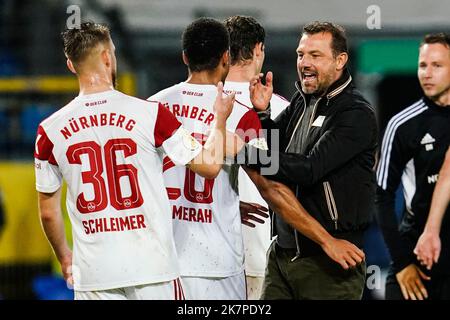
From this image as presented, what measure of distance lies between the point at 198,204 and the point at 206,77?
2.32 feet

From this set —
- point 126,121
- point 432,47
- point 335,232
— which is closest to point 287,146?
point 335,232

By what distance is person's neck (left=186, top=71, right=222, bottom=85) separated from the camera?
5.55 meters

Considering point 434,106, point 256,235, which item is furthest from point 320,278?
point 434,106

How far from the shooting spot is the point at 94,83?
5.20m

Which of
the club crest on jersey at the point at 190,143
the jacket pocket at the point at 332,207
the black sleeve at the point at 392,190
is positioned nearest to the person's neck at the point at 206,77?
the club crest on jersey at the point at 190,143

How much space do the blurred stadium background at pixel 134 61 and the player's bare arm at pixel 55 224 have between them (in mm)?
4777

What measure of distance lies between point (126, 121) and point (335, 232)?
1.23 metres

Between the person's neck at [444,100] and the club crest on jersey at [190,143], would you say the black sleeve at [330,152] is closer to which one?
the club crest on jersey at [190,143]

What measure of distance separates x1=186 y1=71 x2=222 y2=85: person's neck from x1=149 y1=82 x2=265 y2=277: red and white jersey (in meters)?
0.03

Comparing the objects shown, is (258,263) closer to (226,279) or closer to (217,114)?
(226,279)

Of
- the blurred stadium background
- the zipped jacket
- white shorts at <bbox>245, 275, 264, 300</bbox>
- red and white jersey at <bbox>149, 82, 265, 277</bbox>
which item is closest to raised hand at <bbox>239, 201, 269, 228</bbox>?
white shorts at <bbox>245, 275, 264, 300</bbox>

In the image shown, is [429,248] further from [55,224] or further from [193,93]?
[55,224]

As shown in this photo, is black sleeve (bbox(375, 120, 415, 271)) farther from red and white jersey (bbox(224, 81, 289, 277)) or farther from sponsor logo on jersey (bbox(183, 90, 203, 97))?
sponsor logo on jersey (bbox(183, 90, 203, 97))
